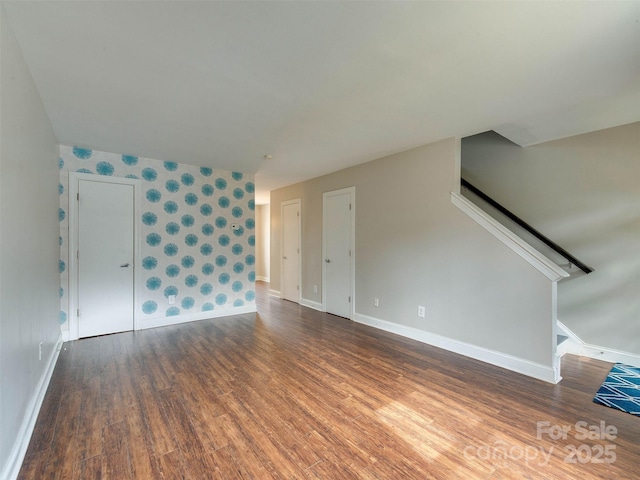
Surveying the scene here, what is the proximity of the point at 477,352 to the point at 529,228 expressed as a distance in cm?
170

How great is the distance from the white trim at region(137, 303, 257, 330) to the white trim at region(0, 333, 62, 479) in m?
1.34

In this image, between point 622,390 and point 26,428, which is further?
point 622,390

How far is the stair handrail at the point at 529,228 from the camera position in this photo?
3080 mm

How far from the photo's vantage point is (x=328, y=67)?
1833 millimetres

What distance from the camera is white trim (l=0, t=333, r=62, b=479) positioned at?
1.38 metres

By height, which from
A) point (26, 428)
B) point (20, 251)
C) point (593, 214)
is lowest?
point (26, 428)

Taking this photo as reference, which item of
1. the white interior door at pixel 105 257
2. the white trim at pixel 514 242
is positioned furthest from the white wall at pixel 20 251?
the white trim at pixel 514 242

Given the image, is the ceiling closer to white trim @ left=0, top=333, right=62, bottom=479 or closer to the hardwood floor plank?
white trim @ left=0, top=333, right=62, bottom=479

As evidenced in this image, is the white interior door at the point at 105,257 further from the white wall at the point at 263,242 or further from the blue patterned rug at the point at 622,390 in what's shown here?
the blue patterned rug at the point at 622,390

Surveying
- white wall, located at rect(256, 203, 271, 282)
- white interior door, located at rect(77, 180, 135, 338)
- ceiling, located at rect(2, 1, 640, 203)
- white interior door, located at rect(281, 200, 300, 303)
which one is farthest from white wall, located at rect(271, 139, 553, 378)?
white wall, located at rect(256, 203, 271, 282)

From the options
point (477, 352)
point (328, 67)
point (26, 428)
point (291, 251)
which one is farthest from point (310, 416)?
point (291, 251)

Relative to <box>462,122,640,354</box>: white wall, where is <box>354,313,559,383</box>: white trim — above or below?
below

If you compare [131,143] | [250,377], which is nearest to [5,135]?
[131,143]

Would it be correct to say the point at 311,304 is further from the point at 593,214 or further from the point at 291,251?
the point at 593,214
